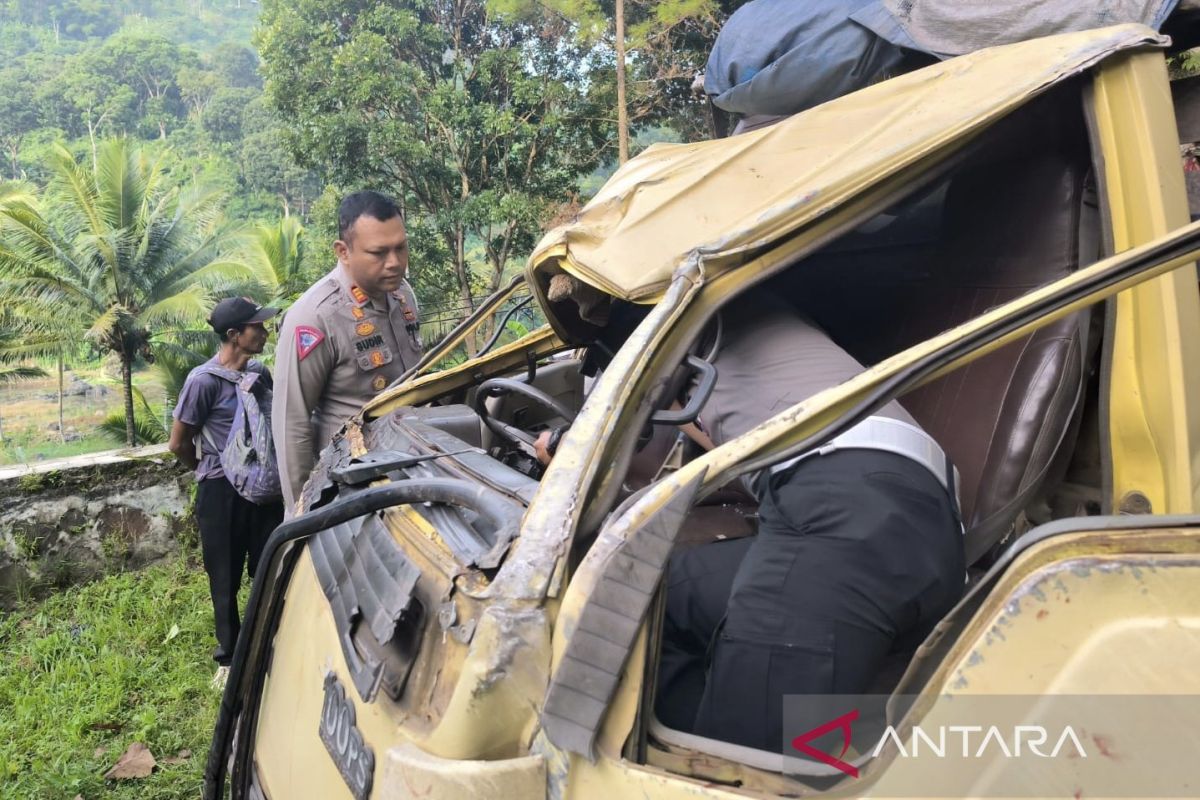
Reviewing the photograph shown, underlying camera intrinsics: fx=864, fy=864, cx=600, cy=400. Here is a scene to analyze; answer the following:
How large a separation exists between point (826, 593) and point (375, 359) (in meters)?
2.17

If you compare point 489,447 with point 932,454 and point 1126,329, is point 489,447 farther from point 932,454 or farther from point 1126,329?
point 1126,329

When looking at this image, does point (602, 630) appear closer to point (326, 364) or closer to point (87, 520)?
point (326, 364)

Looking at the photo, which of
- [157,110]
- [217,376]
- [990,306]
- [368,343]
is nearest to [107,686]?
[217,376]

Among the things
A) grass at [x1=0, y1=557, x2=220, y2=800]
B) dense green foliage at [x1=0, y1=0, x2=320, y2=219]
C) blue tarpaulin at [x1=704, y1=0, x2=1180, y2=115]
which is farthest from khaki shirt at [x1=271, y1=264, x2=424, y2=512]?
dense green foliage at [x1=0, y1=0, x2=320, y2=219]

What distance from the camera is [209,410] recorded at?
3.52 metres

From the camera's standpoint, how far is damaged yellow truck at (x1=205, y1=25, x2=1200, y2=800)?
3.25ft

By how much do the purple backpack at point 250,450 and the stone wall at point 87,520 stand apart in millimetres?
1450

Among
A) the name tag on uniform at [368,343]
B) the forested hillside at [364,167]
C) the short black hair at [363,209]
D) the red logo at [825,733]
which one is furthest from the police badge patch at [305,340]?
the forested hillside at [364,167]

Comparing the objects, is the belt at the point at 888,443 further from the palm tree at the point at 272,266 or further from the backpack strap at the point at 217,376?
the palm tree at the point at 272,266

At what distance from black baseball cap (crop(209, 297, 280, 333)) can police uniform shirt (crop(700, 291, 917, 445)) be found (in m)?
2.35

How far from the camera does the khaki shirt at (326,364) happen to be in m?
2.93

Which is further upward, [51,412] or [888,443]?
[888,443]

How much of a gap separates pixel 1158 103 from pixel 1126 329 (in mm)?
430

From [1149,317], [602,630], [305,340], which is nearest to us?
[602,630]
